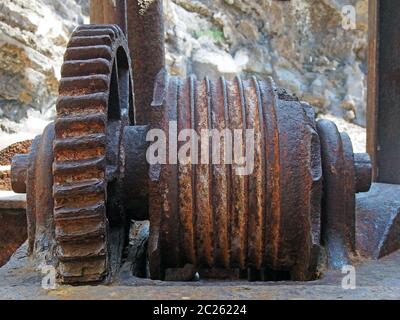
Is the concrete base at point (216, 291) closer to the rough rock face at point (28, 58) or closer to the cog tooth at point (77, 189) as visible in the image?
the cog tooth at point (77, 189)

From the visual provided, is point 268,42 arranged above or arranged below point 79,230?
above

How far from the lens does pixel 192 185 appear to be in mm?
1789

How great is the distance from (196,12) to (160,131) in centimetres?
1452

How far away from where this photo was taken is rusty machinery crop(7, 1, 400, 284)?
5.46ft

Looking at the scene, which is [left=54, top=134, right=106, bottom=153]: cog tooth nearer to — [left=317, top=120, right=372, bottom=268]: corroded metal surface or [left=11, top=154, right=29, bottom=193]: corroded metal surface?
[left=11, top=154, right=29, bottom=193]: corroded metal surface

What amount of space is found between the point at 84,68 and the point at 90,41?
18 centimetres

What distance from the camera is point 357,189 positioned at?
77.7 inches

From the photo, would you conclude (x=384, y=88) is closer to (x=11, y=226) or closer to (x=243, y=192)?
(x=243, y=192)

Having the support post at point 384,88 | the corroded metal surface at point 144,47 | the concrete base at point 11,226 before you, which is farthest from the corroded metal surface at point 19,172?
the support post at point 384,88

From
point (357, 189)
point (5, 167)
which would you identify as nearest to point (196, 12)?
point (5, 167)

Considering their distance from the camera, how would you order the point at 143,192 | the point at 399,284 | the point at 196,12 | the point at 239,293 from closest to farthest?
the point at 239,293 < the point at 399,284 < the point at 143,192 < the point at 196,12

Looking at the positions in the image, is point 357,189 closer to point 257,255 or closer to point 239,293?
point 257,255

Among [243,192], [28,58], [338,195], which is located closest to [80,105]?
[243,192]

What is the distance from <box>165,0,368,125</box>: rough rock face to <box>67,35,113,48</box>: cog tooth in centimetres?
1212
